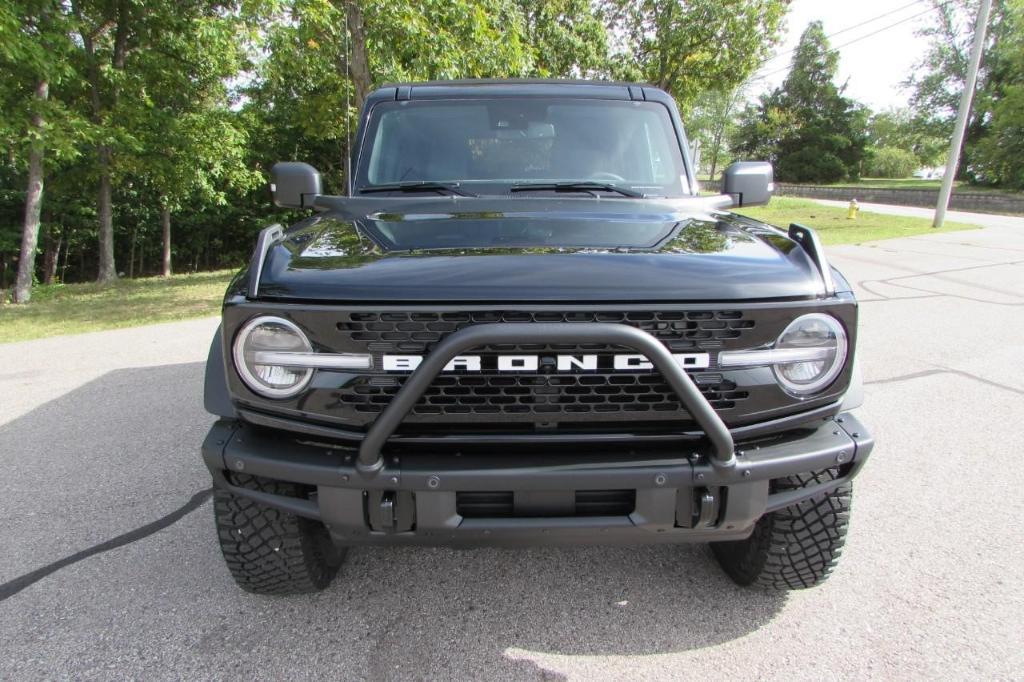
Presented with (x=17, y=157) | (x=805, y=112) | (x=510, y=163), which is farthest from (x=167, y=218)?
(x=805, y=112)

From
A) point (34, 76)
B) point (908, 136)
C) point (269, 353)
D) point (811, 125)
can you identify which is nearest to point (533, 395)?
point (269, 353)

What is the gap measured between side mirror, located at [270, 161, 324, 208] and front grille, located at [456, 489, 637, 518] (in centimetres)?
197

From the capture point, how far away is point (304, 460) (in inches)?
71.6

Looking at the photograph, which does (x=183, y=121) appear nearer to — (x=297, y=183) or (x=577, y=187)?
(x=297, y=183)

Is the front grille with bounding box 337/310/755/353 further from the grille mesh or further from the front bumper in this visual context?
the front bumper

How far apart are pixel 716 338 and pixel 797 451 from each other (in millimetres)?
399

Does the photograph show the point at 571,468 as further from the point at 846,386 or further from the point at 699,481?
the point at 846,386

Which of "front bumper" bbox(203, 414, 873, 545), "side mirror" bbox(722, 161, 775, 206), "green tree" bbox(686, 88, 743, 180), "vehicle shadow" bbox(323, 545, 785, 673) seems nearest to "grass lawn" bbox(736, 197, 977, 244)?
"side mirror" bbox(722, 161, 775, 206)

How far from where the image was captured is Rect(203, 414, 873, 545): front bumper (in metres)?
1.76

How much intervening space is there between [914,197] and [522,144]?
35968 millimetres

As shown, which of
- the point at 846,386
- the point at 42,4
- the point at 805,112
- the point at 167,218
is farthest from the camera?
the point at 805,112

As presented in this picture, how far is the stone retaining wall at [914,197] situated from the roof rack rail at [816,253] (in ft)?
82.5

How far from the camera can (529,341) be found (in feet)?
5.60

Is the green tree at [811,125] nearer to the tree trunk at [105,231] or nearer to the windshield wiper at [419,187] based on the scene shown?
the tree trunk at [105,231]
